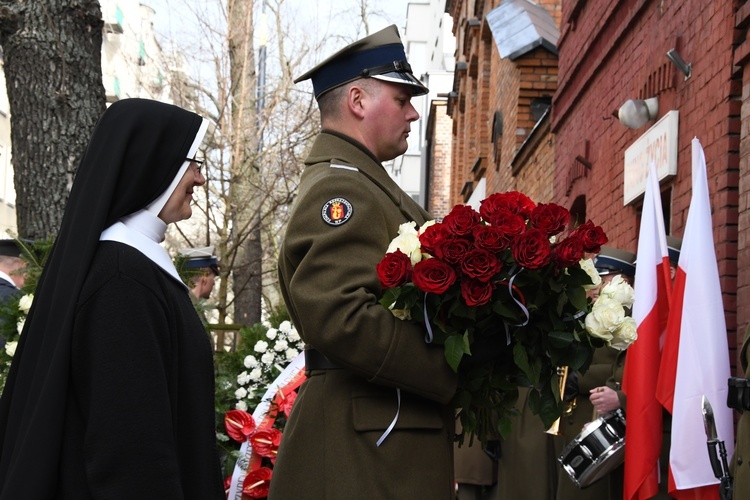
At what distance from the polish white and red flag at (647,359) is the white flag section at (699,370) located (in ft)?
1.33

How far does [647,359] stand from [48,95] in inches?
152

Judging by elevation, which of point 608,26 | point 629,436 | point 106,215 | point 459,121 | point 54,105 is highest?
point 459,121

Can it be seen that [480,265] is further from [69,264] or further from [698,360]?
[698,360]

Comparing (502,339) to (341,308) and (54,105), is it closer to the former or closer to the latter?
(341,308)

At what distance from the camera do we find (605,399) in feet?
20.2

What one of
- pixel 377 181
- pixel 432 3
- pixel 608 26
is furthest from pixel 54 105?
pixel 432 3

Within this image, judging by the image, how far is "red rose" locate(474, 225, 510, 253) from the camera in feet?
11.4

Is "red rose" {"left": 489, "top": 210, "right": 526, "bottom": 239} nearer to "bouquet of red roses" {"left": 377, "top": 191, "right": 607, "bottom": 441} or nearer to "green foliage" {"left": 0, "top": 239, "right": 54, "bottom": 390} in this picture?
"bouquet of red roses" {"left": 377, "top": 191, "right": 607, "bottom": 441}

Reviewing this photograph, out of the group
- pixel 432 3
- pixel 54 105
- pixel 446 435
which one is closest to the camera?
pixel 446 435

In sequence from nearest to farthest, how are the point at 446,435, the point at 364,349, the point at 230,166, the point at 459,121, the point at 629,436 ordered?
the point at 364,349 → the point at 446,435 → the point at 629,436 → the point at 230,166 → the point at 459,121

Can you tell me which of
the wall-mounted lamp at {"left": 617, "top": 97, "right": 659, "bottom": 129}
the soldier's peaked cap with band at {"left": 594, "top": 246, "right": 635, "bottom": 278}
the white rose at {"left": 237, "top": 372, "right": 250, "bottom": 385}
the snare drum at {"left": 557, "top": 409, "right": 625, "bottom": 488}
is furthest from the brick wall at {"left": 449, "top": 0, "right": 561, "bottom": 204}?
the snare drum at {"left": 557, "top": 409, "right": 625, "bottom": 488}

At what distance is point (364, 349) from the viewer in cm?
345

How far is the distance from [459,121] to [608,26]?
50.1ft

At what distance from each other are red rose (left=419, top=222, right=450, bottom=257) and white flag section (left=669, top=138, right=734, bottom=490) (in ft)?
7.06
